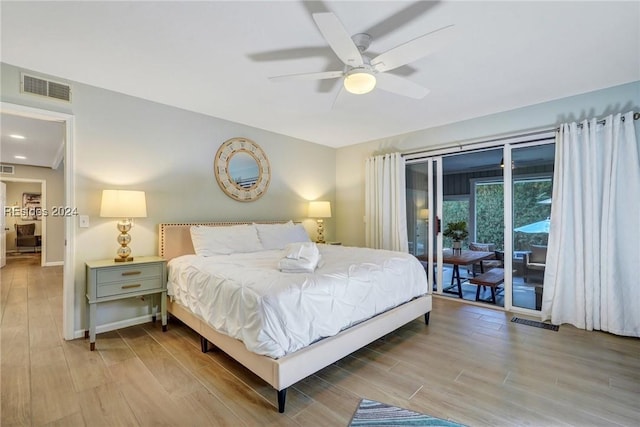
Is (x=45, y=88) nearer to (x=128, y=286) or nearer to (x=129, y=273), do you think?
(x=129, y=273)

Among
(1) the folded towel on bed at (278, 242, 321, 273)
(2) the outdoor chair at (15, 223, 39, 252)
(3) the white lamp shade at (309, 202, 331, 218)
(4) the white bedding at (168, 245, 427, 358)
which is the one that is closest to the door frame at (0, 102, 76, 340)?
(4) the white bedding at (168, 245, 427, 358)

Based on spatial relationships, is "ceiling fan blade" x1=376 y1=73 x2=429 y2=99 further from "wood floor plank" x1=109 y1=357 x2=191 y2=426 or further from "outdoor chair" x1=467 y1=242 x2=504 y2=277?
"wood floor plank" x1=109 y1=357 x2=191 y2=426

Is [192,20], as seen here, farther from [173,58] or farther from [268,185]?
[268,185]

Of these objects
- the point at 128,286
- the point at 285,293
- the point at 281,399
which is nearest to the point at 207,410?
the point at 281,399

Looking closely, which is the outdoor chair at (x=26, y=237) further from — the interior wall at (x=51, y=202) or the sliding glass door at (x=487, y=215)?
the sliding glass door at (x=487, y=215)

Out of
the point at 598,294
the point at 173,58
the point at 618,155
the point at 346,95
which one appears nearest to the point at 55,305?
the point at 173,58

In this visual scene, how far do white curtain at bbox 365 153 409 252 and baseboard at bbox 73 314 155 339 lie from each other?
3.36 m

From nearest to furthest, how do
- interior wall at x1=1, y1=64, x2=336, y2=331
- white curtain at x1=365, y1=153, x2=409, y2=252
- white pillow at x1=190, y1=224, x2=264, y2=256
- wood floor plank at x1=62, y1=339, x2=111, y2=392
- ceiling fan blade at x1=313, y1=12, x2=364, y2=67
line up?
ceiling fan blade at x1=313, y1=12, x2=364, y2=67
wood floor plank at x1=62, y1=339, x2=111, y2=392
interior wall at x1=1, y1=64, x2=336, y2=331
white pillow at x1=190, y1=224, x2=264, y2=256
white curtain at x1=365, y1=153, x2=409, y2=252

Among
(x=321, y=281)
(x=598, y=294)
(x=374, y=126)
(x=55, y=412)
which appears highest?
(x=374, y=126)

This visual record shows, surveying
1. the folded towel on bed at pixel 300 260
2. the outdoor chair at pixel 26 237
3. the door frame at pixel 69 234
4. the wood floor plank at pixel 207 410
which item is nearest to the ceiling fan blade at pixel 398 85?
the folded towel on bed at pixel 300 260

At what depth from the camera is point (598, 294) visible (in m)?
3.10

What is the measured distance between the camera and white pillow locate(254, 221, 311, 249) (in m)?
3.79

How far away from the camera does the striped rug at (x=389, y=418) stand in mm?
1742

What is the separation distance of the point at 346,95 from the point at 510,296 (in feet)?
10.7
